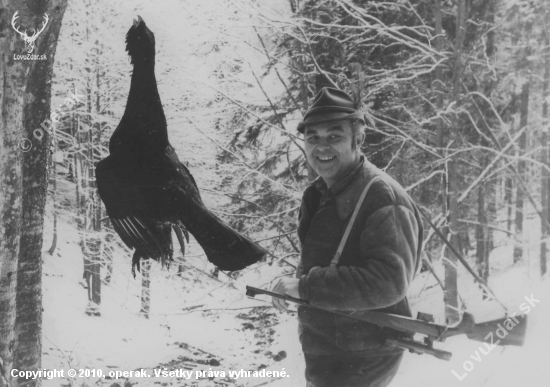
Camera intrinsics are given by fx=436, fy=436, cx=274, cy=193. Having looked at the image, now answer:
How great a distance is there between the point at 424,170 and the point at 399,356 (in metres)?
1.26

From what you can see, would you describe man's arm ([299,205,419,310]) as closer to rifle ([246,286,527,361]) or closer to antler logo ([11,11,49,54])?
rifle ([246,286,527,361])

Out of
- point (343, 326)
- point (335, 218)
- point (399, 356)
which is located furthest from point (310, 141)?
point (399, 356)

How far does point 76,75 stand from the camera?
6.39ft

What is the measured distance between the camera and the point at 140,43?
173cm

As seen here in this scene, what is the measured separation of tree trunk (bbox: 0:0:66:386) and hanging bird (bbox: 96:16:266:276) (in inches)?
14.0

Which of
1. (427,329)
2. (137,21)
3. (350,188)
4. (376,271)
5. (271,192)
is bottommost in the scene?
(427,329)

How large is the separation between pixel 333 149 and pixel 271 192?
1002 mm

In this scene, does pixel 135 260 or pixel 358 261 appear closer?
pixel 358 261

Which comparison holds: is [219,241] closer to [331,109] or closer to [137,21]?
[331,109]

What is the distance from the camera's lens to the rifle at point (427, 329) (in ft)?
4.09

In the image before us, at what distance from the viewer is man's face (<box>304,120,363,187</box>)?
4.57ft

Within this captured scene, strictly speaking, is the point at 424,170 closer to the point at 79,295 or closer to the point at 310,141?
the point at 310,141

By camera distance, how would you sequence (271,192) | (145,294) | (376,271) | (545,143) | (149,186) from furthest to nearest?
(271,192), (545,143), (145,294), (149,186), (376,271)

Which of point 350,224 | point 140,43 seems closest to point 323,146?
point 350,224
